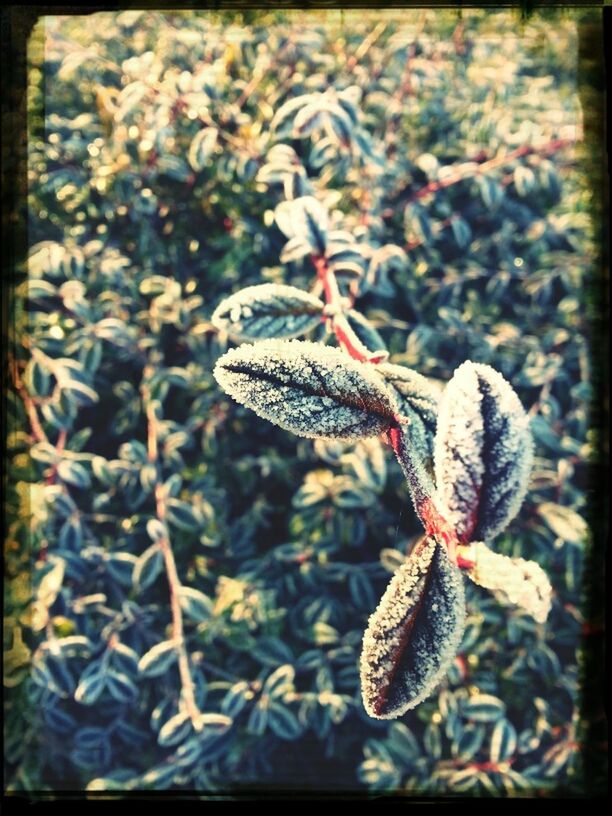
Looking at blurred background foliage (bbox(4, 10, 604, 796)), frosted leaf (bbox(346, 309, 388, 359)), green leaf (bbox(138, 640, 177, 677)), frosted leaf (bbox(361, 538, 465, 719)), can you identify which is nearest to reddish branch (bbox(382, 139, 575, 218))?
blurred background foliage (bbox(4, 10, 604, 796))

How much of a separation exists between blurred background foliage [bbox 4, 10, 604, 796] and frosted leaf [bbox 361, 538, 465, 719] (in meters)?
0.02

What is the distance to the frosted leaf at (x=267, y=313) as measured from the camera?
685 millimetres

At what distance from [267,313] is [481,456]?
0.29 m

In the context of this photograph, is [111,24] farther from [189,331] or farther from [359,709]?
[359,709]

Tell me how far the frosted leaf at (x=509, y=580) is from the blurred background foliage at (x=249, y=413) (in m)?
0.02

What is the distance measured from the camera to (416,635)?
0.66 metres

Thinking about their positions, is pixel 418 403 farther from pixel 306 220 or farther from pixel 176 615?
pixel 176 615

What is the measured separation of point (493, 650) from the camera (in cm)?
68

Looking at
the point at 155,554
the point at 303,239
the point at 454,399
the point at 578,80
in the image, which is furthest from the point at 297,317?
the point at 578,80

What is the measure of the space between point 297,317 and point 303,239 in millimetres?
92

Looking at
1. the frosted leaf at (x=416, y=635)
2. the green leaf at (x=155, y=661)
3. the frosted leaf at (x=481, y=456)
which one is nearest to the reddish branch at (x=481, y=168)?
the frosted leaf at (x=481, y=456)

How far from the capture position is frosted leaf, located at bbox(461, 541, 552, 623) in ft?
2.20

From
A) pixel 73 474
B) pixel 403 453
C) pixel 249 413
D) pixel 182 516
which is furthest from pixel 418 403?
pixel 73 474

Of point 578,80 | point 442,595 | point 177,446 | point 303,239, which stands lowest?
point 442,595
